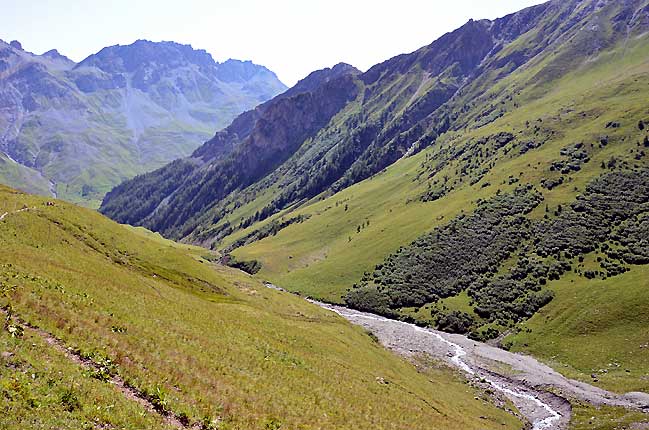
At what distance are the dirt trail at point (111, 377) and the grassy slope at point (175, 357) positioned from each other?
1.48 feet

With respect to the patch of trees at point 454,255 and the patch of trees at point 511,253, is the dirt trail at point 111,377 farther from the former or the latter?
the patch of trees at point 454,255

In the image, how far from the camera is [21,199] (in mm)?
69938

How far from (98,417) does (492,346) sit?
336 feet

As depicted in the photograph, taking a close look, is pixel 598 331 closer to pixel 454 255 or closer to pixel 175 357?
pixel 454 255

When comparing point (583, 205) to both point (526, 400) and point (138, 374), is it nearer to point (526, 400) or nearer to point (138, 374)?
point (526, 400)

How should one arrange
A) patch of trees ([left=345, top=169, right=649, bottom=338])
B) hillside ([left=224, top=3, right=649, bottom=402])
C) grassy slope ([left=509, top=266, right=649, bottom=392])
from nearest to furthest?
grassy slope ([left=509, top=266, right=649, bottom=392])
hillside ([left=224, top=3, right=649, bottom=402])
patch of trees ([left=345, top=169, right=649, bottom=338])

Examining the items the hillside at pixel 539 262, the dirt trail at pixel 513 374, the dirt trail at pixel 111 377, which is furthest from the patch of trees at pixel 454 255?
the dirt trail at pixel 111 377

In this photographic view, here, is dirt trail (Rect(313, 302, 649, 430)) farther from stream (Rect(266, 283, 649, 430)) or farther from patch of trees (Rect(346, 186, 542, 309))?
patch of trees (Rect(346, 186, 542, 309))

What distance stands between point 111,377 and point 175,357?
22.0ft

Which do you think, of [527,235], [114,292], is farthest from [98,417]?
[527,235]

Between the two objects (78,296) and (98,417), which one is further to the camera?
(78,296)

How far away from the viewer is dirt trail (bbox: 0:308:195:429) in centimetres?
2208

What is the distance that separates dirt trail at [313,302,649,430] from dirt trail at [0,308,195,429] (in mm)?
54046

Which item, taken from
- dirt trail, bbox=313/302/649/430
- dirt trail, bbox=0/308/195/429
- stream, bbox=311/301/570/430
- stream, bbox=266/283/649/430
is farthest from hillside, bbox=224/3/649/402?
dirt trail, bbox=0/308/195/429
